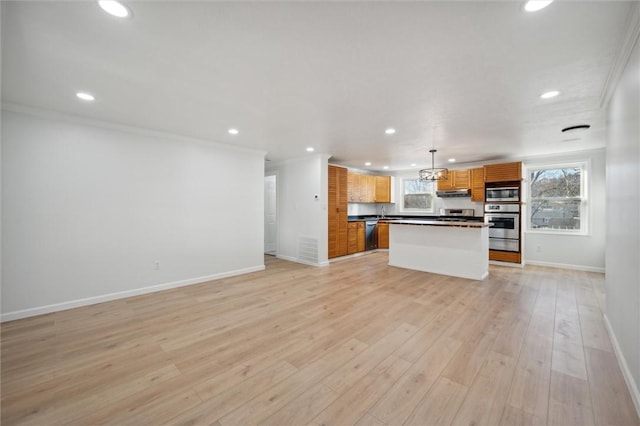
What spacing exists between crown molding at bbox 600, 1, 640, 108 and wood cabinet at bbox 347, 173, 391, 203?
499cm

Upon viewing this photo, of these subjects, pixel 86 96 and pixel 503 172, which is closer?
pixel 86 96

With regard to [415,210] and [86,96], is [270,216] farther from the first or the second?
[86,96]

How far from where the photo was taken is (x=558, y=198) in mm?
5707

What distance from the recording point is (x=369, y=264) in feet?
→ 19.9

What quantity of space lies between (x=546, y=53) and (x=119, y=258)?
5.47m

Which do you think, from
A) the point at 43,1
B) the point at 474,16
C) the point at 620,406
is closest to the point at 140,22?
the point at 43,1

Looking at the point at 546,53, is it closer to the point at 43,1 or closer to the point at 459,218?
the point at 43,1

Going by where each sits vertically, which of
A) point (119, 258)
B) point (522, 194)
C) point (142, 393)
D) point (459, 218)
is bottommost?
point (142, 393)

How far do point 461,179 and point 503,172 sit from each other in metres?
0.98

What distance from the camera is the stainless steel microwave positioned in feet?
18.8

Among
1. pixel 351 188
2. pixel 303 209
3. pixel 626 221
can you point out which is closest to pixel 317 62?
pixel 626 221

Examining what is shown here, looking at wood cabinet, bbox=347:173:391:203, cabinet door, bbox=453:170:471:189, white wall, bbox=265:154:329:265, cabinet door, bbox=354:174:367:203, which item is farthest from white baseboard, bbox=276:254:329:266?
cabinet door, bbox=453:170:471:189

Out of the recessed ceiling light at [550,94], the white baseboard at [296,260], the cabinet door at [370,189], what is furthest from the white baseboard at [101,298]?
the recessed ceiling light at [550,94]

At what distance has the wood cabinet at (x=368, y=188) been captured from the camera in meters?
7.25
